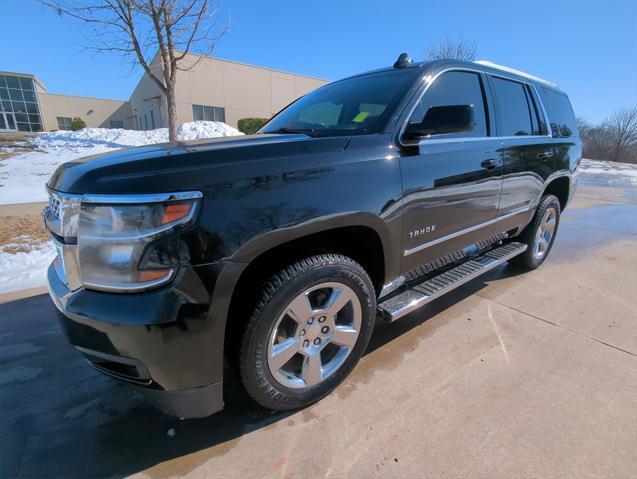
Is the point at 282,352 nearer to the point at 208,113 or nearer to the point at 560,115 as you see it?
the point at 560,115

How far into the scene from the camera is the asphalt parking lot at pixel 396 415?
1.69m

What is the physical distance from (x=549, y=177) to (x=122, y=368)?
4.14 m

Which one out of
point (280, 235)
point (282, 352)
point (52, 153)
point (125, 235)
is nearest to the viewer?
point (125, 235)

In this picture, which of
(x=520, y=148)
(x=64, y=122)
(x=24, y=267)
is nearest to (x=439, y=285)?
(x=520, y=148)

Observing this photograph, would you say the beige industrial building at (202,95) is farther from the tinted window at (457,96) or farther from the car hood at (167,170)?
the car hood at (167,170)

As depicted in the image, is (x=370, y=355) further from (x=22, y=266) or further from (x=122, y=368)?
(x=22, y=266)

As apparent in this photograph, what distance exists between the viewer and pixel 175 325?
1.41 meters

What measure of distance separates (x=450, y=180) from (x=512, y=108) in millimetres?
1471

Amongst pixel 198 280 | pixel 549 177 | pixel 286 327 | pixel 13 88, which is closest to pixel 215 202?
pixel 198 280

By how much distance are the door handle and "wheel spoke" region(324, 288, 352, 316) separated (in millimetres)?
1582

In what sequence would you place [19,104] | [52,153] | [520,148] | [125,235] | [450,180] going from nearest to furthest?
[125,235], [450,180], [520,148], [52,153], [19,104]

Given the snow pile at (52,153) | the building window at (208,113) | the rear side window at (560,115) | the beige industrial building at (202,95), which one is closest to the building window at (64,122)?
the beige industrial building at (202,95)

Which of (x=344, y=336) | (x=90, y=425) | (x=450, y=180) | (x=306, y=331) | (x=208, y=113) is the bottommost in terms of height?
(x=90, y=425)

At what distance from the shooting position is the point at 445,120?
6.79ft
